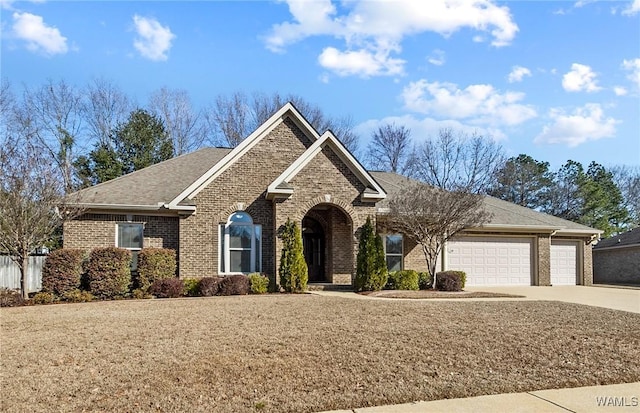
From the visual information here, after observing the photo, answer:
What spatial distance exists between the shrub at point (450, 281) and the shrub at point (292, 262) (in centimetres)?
482

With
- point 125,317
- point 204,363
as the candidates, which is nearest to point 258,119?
point 125,317

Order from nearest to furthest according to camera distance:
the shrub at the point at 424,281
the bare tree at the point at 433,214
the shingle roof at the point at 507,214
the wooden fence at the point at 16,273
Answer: the bare tree at the point at 433,214 < the wooden fence at the point at 16,273 < the shrub at the point at 424,281 < the shingle roof at the point at 507,214

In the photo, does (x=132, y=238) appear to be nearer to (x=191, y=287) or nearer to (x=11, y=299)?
(x=191, y=287)

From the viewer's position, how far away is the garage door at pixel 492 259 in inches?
849

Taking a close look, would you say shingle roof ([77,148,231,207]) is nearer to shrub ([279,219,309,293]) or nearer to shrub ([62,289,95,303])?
shrub ([62,289,95,303])

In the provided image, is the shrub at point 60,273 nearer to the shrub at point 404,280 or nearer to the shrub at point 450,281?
the shrub at point 404,280

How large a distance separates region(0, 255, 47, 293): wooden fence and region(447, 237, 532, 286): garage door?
52.9 ft

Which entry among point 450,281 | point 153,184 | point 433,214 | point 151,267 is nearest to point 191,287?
point 151,267

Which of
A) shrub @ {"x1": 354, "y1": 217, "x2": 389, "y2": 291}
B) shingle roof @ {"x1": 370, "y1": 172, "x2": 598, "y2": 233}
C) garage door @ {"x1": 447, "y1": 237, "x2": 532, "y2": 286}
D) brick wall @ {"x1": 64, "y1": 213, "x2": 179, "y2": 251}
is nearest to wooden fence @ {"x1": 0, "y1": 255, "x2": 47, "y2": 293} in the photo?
brick wall @ {"x1": 64, "y1": 213, "x2": 179, "y2": 251}

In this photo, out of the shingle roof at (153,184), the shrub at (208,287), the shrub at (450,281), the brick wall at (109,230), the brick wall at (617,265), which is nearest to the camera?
the shrub at (208,287)

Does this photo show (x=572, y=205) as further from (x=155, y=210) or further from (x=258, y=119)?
(x=155, y=210)

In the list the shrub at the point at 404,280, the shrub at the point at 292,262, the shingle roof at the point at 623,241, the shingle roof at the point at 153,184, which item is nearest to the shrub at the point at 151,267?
the shingle roof at the point at 153,184

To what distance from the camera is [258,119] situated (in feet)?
134

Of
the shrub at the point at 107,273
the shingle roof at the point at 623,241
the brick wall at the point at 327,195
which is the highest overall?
the brick wall at the point at 327,195
